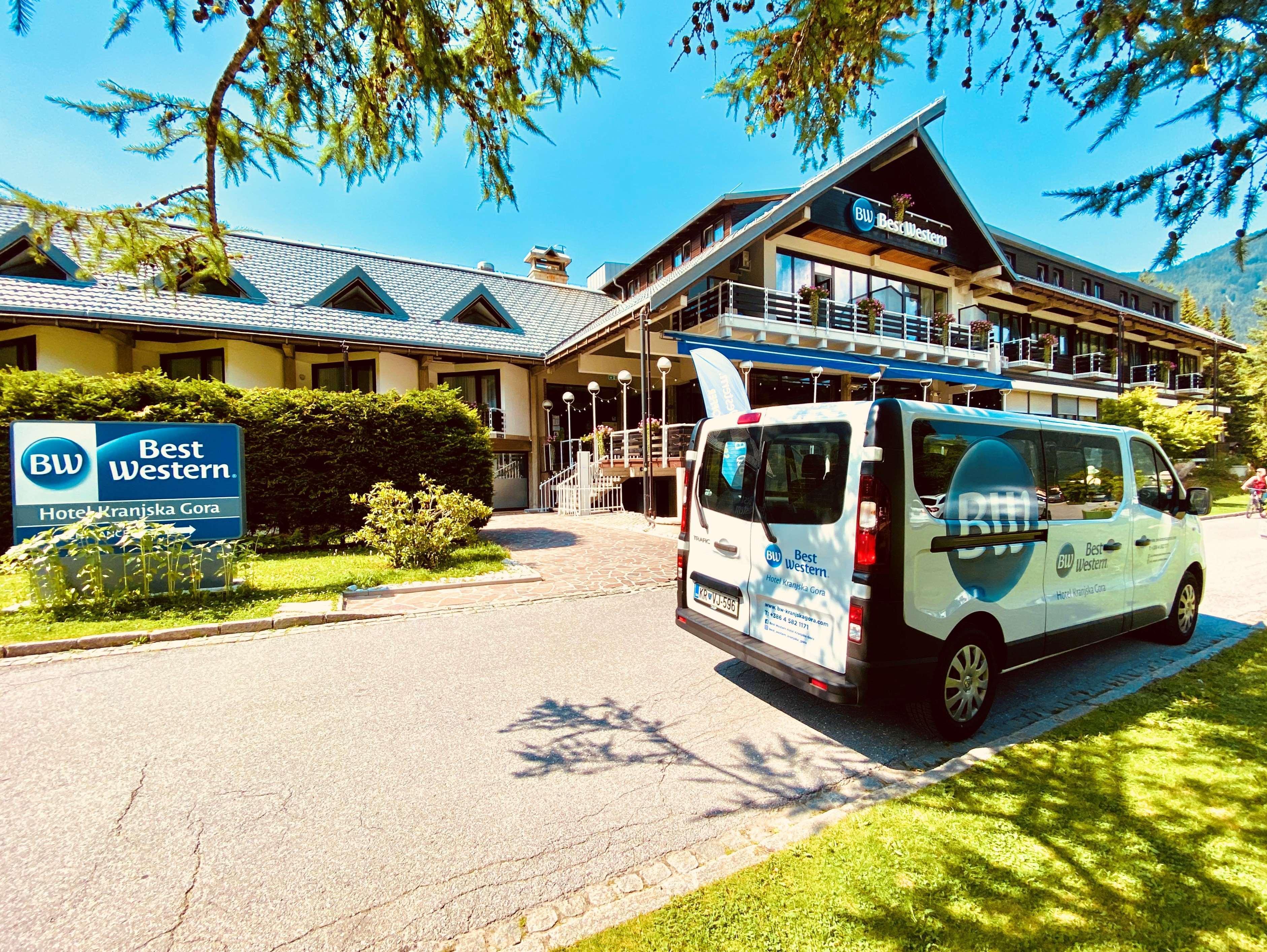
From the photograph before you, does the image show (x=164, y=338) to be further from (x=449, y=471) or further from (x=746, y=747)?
(x=746, y=747)

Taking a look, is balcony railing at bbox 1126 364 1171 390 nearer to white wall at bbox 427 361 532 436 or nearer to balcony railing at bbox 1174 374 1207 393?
balcony railing at bbox 1174 374 1207 393

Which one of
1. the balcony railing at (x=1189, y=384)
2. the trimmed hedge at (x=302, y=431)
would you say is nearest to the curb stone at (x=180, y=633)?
the trimmed hedge at (x=302, y=431)

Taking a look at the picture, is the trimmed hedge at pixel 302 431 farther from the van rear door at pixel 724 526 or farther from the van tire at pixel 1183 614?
the van tire at pixel 1183 614

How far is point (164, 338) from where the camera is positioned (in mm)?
16344

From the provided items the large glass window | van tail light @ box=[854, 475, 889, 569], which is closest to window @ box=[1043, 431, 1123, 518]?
van tail light @ box=[854, 475, 889, 569]

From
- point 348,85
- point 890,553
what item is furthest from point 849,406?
point 348,85

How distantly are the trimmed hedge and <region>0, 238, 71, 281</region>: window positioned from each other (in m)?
8.20

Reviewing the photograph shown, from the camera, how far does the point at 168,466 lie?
691 cm

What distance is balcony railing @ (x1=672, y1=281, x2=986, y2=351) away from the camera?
16.9 m

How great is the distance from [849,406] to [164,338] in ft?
66.9

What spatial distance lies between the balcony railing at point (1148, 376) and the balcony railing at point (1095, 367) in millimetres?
4182

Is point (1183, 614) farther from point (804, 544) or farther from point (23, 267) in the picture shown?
point (23, 267)

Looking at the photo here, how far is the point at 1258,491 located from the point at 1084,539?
19.5 m

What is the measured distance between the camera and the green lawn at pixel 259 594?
224 inches
